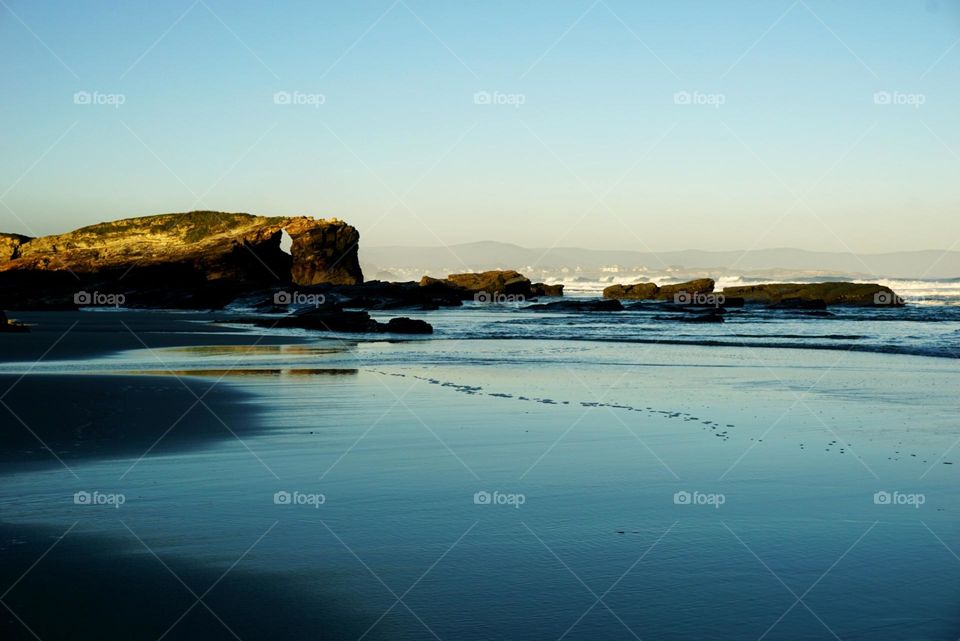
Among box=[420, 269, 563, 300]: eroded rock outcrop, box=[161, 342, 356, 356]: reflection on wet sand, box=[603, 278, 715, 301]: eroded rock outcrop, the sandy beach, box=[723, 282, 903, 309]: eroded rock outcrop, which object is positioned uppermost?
box=[420, 269, 563, 300]: eroded rock outcrop

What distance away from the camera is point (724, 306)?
203 ft

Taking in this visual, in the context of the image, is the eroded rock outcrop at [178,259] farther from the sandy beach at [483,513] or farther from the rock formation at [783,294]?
the sandy beach at [483,513]

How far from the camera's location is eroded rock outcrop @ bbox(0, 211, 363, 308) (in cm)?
6500

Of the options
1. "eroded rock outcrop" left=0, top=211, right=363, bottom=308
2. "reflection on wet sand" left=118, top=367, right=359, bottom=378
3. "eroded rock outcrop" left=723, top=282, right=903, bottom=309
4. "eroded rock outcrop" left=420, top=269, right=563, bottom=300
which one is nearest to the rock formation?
"eroded rock outcrop" left=723, top=282, right=903, bottom=309

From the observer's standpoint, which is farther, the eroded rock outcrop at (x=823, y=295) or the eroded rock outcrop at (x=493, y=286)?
the eroded rock outcrop at (x=493, y=286)

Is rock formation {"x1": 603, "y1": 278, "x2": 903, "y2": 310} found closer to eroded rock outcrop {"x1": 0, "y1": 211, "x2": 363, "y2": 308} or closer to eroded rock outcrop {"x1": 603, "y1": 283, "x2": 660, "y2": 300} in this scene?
eroded rock outcrop {"x1": 603, "y1": 283, "x2": 660, "y2": 300}

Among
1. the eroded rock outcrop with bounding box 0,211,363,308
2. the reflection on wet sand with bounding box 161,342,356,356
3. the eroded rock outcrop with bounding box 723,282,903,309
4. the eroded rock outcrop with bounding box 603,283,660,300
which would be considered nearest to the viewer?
the reflection on wet sand with bounding box 161,342,356,356

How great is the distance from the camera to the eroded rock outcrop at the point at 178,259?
65.0m

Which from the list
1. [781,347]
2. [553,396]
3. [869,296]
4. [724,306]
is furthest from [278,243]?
[553,396]

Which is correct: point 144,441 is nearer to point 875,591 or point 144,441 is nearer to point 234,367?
point 875,591

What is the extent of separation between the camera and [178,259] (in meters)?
78.5

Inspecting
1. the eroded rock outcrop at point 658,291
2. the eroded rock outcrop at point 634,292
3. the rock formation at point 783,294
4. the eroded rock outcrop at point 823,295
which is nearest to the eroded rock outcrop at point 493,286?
the eroded rock outcrop at point 634,292

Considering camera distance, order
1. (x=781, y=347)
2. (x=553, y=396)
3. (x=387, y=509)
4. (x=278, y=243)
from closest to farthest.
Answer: (x=387, y=509) < (x=553, y=396) < (x=781, y=347) < (x=278, y=243)

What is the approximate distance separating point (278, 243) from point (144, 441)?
77.5 metres
